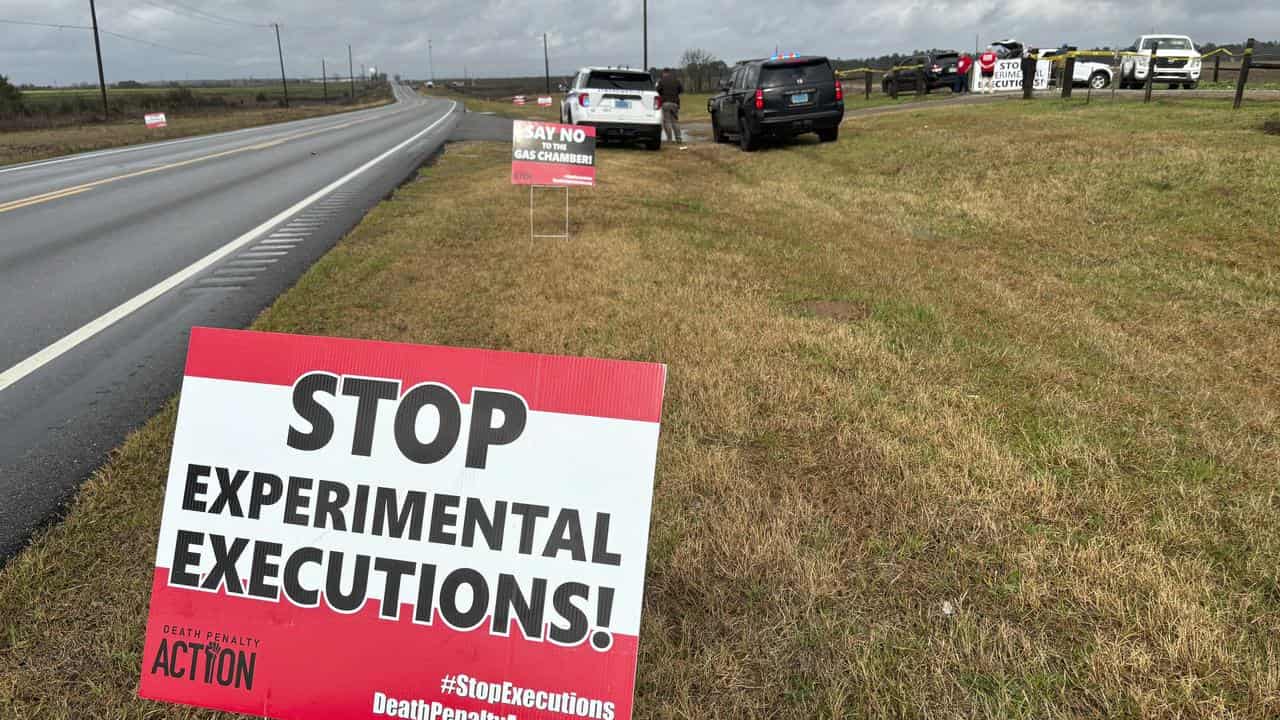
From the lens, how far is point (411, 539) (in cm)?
201

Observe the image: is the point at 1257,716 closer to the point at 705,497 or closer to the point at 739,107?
the point at 705,497

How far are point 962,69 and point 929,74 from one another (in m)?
1.30

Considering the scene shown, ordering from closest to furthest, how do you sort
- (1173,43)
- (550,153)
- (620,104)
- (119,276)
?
(119,276), (550,153), (620,104), (1173,43)

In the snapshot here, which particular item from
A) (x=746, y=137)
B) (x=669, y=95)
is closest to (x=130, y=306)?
(x=746, y=137)

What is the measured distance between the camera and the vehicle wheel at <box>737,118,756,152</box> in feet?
59.3

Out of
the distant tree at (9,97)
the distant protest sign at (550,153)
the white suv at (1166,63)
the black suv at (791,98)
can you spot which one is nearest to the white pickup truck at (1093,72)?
the white suv at (1166,63)

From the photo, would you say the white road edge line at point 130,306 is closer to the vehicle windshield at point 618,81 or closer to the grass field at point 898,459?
the grass field at point 898,459

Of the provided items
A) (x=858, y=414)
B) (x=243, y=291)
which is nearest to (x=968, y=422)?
(x=858, y=414)

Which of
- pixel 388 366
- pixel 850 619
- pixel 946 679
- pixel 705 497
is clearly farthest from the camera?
pixel 705 497

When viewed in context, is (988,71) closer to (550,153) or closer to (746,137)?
(746,137)

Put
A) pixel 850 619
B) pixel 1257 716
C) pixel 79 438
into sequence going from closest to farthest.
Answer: pixel 1257 716, pixel 850 619, pixel 79 438

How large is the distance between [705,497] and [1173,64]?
28049mm

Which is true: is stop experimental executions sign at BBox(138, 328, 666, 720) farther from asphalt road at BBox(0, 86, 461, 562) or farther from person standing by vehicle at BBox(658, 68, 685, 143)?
person standing by vehicle at BBox(658, 68, 685, 143)

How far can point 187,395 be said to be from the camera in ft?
7.07
